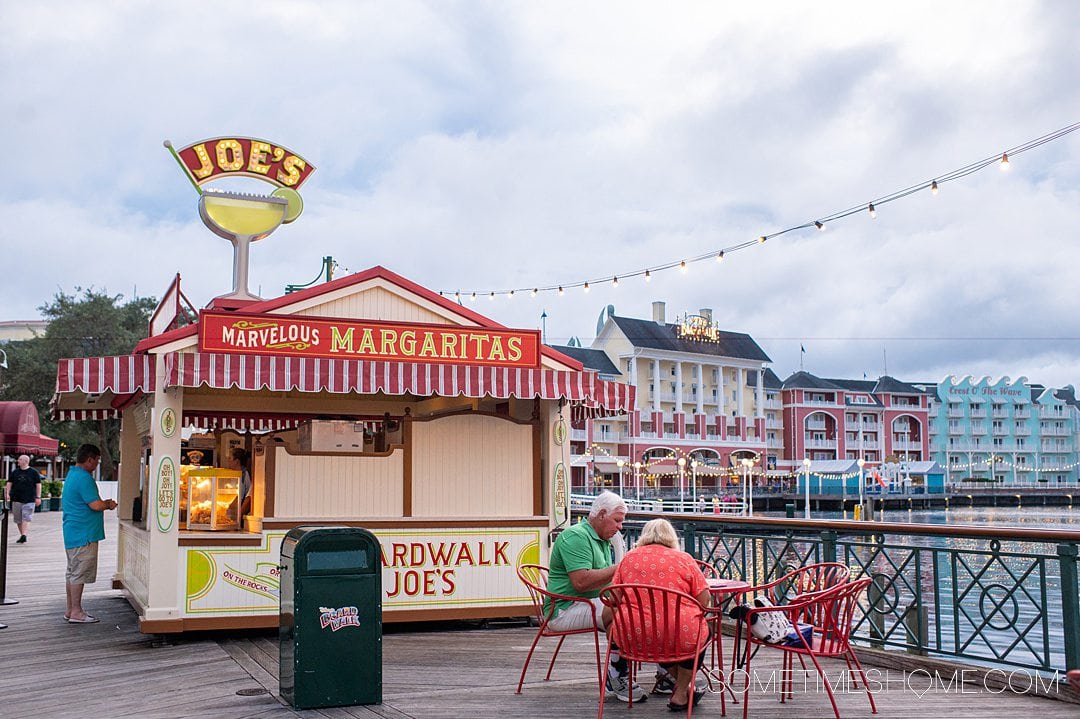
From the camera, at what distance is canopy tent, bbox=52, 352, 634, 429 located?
7.32 metres

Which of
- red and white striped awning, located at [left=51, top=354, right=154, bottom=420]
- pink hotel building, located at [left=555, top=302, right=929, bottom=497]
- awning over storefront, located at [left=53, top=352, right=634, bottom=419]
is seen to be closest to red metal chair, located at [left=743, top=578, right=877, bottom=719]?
awning over storefront, located at [left=53, top=352, right=634, bottom=419]

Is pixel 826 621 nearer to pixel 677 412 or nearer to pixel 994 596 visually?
pixel 994 596

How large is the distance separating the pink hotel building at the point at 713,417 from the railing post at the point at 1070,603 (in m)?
53.0

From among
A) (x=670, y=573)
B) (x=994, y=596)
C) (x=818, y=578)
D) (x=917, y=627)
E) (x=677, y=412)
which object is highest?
(x=677, y=412)

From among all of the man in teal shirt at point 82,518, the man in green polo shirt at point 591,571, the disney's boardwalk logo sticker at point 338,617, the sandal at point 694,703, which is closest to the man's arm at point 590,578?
the man in green polo shirt at point 591,571

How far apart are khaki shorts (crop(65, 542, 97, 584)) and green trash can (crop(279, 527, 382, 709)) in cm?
375

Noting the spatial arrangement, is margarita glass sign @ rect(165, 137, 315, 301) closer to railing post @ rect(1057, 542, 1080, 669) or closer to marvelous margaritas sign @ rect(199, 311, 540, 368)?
marvelous margaritas sign @ rect(199, 311, 540, 368)

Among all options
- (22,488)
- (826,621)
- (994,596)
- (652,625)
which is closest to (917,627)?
(826,621)

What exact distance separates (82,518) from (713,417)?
214ft

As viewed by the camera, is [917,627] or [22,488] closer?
[917,627]

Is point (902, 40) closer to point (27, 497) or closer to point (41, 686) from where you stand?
point (41, 686)

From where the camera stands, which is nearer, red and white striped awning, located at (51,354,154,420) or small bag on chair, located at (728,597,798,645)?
small bag on chair, located at (728,597,798,645)

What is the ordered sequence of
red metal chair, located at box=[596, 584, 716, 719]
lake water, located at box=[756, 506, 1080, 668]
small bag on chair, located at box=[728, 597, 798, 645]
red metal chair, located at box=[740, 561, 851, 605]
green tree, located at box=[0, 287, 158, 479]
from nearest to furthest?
red metal chair, located at box=[596, 584, 716, 719] → small bag on chair, located at box=[728, 597, 798, 645] → red metal chair, located at box=[740, 561, 851, 605] → lake water, located at box=[756, 506, 1080, 668] → green tree, located at box=[0, 287, 158, 479]

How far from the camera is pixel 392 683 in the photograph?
6.05 meters
